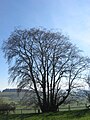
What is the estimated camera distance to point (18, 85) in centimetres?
4009

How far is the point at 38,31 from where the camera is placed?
136 ft

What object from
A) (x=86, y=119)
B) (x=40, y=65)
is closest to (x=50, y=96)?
(x=40, y=65)

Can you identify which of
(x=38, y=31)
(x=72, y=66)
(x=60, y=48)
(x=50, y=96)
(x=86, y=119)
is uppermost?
(x=38, y=31)

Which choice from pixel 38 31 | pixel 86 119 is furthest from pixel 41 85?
pixel 86 119

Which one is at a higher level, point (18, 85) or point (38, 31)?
point (38, 31)

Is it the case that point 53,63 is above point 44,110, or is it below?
above

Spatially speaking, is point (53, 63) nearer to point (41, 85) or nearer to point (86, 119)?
point (41, 85)

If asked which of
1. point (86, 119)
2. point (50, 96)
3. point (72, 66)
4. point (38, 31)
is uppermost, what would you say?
point (38, 31)

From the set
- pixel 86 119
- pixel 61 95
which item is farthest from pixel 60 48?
pixel 86 119

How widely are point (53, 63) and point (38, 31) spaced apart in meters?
5.16

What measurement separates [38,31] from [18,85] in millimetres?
8360

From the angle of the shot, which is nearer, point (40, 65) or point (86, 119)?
point (86, 119)

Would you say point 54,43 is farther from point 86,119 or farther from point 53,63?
point 86,119

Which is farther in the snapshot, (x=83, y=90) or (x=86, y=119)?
(x=83, y=90)
